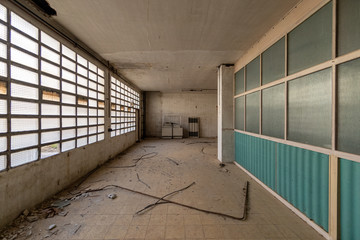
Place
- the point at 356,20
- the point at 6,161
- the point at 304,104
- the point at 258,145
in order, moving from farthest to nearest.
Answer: the point at 258,145 → the point at 304,104 → the point at 6,161 → the point at 356,20

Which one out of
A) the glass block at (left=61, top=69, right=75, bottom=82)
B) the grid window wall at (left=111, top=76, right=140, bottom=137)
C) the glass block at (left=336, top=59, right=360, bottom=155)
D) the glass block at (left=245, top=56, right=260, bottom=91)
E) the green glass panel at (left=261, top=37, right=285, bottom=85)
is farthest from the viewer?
the grid window wall at (left=111, top=76, right=140, bottom=137)

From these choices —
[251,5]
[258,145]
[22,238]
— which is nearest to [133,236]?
[22,238]

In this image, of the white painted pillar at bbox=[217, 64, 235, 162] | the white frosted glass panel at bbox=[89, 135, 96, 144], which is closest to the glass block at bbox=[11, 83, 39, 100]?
the white frosted glass panel at bbox=[89, 135, 96, 144]

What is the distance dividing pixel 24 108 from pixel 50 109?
0.44m

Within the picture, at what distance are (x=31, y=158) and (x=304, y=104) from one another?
4.22m

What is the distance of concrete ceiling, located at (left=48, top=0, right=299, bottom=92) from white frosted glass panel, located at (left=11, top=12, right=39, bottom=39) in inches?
18.4

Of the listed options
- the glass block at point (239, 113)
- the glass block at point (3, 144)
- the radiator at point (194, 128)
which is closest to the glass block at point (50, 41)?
the glass block at point (3, 144)

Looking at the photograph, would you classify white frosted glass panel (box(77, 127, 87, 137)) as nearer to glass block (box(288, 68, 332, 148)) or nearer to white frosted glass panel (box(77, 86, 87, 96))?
white frosted glass panel (box(77, 86, 87, 96))

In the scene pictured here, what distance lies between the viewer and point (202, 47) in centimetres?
340

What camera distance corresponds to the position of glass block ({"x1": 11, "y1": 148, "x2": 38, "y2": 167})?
1.89 meters

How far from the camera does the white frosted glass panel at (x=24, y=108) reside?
1.91 m

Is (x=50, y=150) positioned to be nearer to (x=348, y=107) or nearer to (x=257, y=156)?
(x=257, y=156)

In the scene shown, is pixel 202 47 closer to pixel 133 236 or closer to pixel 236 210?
pixel 236 210

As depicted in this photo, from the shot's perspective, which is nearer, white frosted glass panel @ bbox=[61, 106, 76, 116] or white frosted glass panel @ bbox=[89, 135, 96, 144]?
white frosted glass panel @ bbox=[61, 106, 76, 116]
